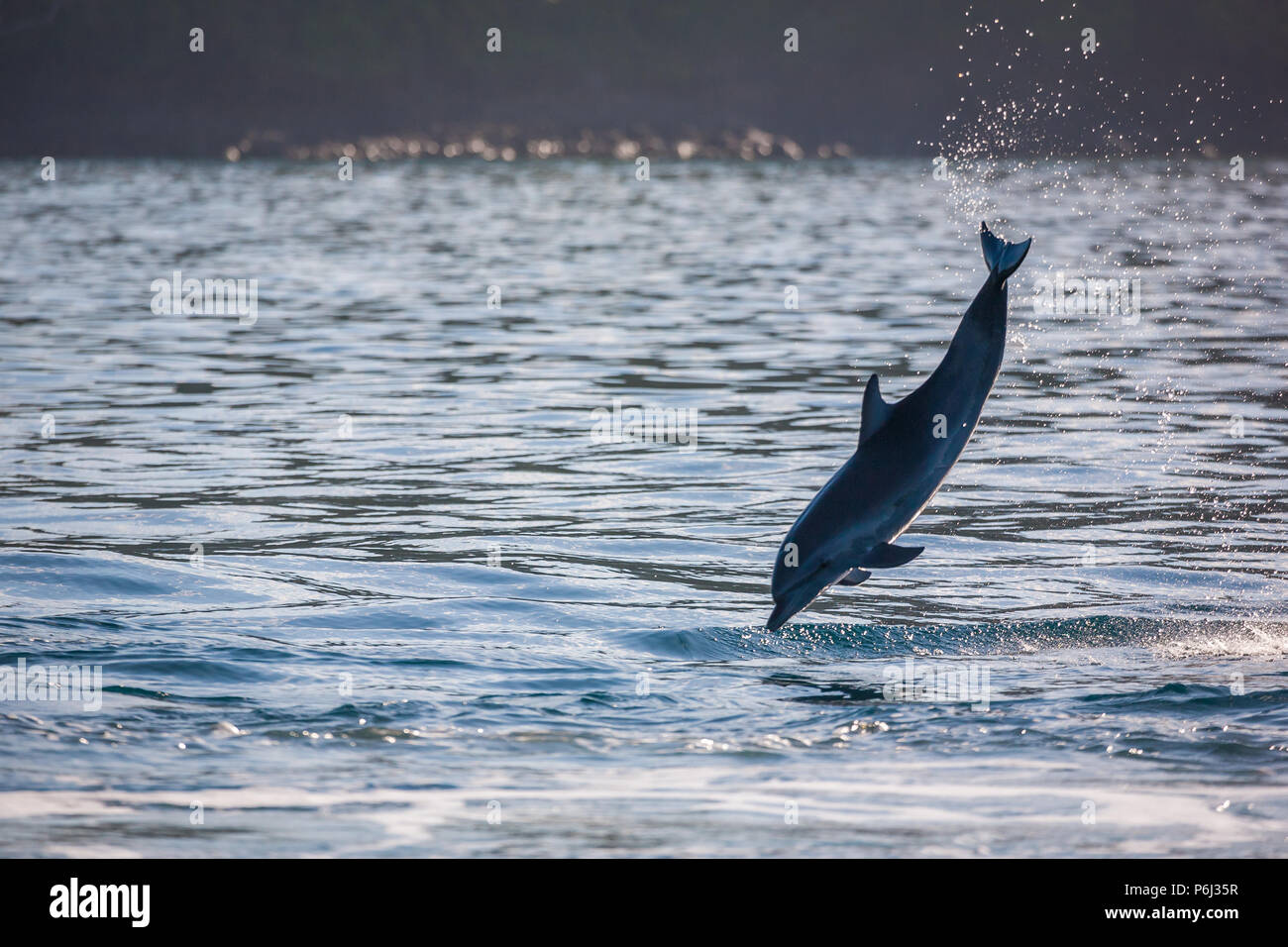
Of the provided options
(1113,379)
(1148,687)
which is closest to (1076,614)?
(1148,687)

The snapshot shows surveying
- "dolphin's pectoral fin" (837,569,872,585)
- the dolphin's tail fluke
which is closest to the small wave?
"dolphin's pectoral fin" (837,569,872,585)

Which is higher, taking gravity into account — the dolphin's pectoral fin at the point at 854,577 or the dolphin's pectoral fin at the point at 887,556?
the dolphin's pectoral fin at the point at 887,556

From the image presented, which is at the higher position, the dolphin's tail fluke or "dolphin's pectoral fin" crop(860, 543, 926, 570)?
the dolphin's tail fluke

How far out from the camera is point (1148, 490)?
52.1 feet

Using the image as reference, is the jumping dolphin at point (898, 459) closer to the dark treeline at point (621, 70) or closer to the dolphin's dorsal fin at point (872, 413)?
the dolphin's dorsal fin at point (872, 413)

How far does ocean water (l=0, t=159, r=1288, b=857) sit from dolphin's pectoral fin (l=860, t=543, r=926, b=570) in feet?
2.54

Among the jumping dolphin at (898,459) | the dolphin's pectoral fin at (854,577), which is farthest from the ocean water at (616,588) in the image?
the jumping dolphin at (898,459)

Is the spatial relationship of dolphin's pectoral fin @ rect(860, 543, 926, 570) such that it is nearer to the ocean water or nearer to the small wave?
the ocean water

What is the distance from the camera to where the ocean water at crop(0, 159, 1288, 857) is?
7609 mm

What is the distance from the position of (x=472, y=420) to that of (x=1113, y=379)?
8.66 meters

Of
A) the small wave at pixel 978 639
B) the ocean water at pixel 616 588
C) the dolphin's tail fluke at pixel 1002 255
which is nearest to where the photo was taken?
the ocean water at pixel 616 588

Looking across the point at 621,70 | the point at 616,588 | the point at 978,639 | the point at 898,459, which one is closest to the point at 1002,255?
the point at 898,459

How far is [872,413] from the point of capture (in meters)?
9.06

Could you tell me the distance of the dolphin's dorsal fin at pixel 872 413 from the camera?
902 cm
